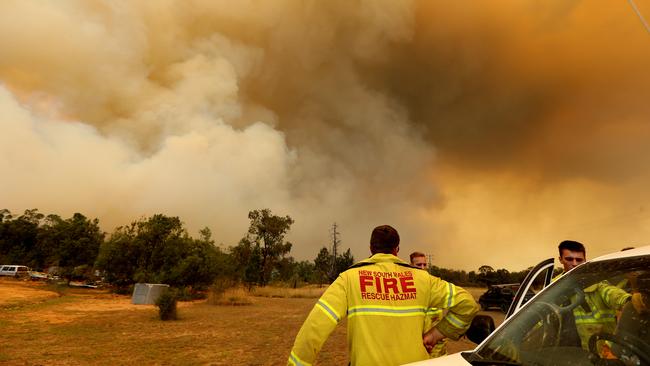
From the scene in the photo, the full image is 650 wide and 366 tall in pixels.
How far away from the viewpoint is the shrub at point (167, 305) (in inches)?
605

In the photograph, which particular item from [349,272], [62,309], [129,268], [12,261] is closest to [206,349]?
[349,272]

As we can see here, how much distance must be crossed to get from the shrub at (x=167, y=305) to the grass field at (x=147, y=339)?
50cm

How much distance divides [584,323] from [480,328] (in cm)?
59

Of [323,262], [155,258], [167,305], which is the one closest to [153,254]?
[155,258]

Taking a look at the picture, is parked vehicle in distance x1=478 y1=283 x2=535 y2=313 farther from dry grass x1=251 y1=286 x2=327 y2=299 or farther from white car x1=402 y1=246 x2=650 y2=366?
dry grass x1=251 y1=286 x2=327 y2=299

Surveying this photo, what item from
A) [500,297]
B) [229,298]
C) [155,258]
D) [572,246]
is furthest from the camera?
[155,258]

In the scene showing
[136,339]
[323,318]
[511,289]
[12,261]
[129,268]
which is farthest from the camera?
[12,261]

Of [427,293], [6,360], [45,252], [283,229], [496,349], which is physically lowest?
[6,360]

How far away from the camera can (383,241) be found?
102 inches

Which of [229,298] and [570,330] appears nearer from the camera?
[570,330]

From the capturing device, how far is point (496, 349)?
1934 millimetres

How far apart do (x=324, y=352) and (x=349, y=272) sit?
8376 mm

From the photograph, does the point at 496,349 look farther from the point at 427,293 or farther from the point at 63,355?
the point at 63,355

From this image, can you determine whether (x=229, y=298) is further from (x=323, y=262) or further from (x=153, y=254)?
(x=323, y=262)
